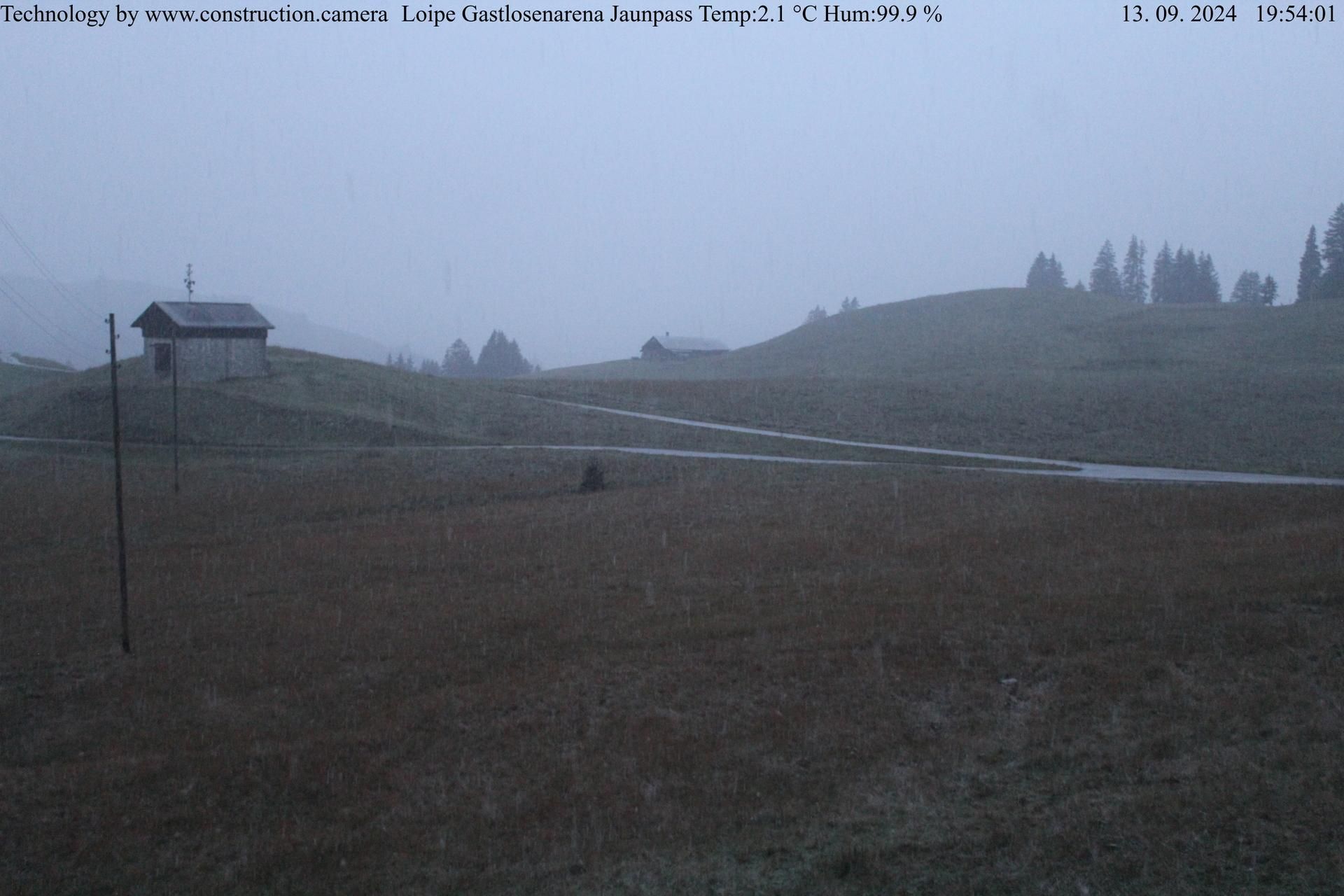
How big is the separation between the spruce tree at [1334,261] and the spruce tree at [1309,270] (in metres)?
3.85

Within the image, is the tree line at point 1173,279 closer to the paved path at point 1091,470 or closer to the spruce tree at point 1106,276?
the spruce tree at point 1106,276

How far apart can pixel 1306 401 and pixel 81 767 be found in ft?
185

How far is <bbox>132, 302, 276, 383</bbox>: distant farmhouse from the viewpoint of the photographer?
2056 inches

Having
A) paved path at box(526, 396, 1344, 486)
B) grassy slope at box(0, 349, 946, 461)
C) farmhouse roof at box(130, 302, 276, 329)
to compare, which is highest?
farmhouse roof at box(130, 302, 276, 329)

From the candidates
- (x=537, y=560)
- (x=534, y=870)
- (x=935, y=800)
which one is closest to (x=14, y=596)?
(x=537, y=560)

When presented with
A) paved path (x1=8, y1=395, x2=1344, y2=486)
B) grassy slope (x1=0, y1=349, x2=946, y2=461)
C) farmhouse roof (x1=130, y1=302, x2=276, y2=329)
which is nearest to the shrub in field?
paved path (x1=8, y1=395, x2=1344, y2=486)

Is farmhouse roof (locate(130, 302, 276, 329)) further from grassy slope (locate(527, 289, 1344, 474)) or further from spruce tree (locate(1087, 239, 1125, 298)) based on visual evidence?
spruce tree (locate(1087, 239, 1125, 298))

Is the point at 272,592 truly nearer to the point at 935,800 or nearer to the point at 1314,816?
the point at 935,800

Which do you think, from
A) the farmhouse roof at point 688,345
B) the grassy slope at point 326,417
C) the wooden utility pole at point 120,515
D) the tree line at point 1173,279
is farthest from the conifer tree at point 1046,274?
the wooden utility pole at point 120,515

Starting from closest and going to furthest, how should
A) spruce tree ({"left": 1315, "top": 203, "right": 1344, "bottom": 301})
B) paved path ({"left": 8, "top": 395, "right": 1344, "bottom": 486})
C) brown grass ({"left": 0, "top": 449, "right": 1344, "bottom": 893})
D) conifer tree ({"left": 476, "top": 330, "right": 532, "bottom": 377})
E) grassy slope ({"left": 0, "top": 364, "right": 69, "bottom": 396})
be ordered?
1. brown grass ({"left": 0, "top": 449, "right": 1344, "bottom": 893})
2. paved path ({"left": 8, "top": 395, "right": 1344, "bottom": 486})
3. grassy slope ({"left": 0, "top": 364, "right": 69, "bottom": 396})
4. spruce tree ({"left": 1315, "top": 203, "right": 1344, "bottom": 301})
5. conifer tree ({"left": 476, "top": 330, "right": 532, "bottom": 377})

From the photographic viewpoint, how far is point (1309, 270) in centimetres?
11706

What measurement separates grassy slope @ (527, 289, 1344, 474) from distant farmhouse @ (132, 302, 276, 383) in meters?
17.6

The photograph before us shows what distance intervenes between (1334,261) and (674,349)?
70577mm

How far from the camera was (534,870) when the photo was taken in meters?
7.19
